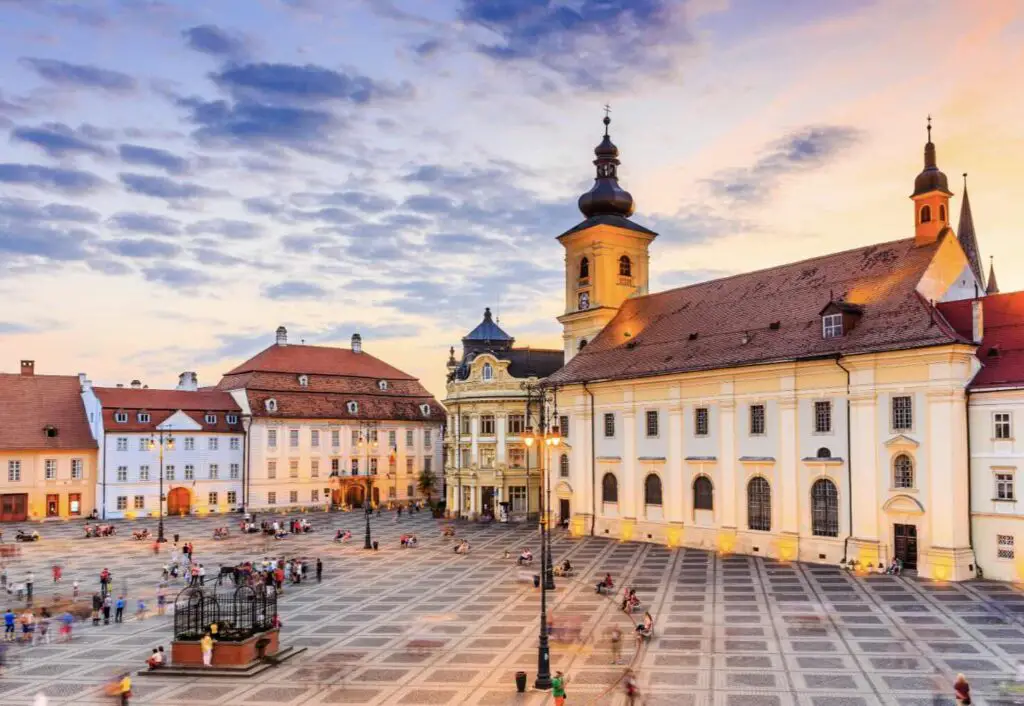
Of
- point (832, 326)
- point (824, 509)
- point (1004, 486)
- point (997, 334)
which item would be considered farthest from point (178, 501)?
point (997, 334)

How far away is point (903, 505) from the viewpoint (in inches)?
1646

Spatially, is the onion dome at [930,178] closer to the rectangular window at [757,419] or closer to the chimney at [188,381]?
the rectangular window at [757,419]

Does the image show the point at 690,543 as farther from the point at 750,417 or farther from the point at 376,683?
the point at 376,683

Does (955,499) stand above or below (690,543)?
above

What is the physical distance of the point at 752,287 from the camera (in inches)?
2201

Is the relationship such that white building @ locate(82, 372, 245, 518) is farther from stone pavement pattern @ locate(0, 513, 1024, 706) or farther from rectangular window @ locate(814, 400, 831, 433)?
rectangular window @ locate(814, 400, 831, 433)

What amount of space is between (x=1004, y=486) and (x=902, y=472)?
4.25m

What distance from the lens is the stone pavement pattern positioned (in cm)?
2516

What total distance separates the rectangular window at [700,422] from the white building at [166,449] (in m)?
45.7

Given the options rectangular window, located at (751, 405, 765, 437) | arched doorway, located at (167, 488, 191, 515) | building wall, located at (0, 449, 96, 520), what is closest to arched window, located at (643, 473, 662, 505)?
rectangular window, located at (751, 405, 765, 437)

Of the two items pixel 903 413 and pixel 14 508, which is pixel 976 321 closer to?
pixel 903 413

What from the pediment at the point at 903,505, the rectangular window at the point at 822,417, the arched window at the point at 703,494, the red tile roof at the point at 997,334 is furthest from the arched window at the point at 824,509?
the red tile roof at the point at 997,334

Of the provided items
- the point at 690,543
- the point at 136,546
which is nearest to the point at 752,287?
the point at 690,543

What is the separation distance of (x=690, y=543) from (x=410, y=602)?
20.9 m
